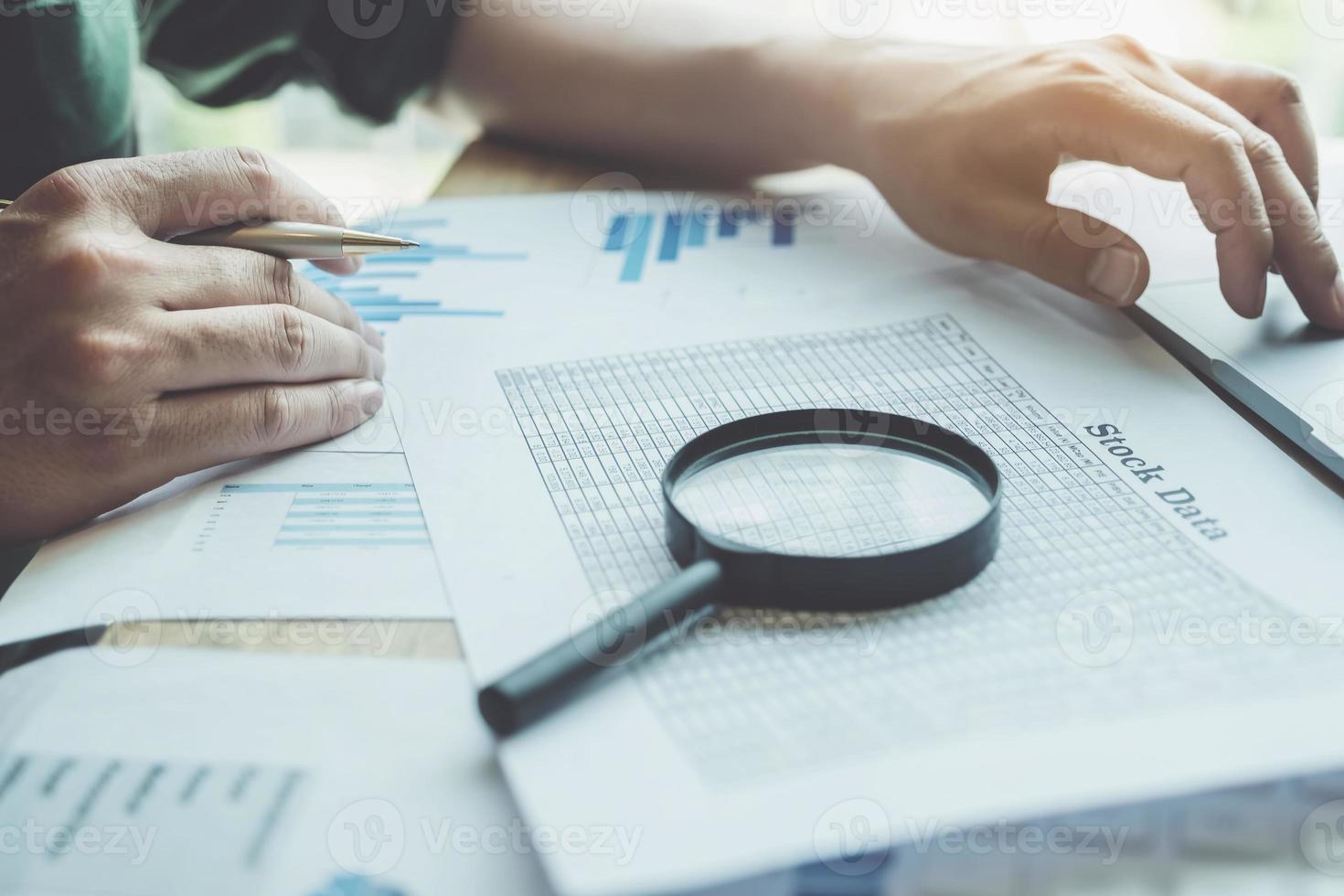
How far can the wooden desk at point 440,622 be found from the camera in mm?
521

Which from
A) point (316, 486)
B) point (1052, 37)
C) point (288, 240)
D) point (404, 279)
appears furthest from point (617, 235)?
point (1052, 37)

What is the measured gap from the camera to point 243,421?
66 cm

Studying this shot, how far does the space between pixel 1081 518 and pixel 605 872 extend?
326 mm

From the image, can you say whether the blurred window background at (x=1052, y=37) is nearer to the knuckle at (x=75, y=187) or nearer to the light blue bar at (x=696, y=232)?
the light blue bar at (x=696, y=232)

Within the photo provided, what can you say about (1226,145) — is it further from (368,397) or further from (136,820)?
(136,820)

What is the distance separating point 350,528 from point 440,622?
0.11 meters

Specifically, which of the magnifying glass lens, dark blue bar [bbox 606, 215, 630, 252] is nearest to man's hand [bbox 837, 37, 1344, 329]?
dark blue bar [bbox 606, 215, 630, 252]

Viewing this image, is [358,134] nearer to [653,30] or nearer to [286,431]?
[653,30]

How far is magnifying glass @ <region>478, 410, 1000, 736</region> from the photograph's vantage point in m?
0.48

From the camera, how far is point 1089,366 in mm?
765

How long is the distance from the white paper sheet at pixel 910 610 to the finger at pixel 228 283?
101 mm

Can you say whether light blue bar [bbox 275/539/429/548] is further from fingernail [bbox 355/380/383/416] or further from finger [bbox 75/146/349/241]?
finger [bbox 75/146/349/241]

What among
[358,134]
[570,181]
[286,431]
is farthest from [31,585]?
[358,134]

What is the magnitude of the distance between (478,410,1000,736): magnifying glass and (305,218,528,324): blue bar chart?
0.35 metres
